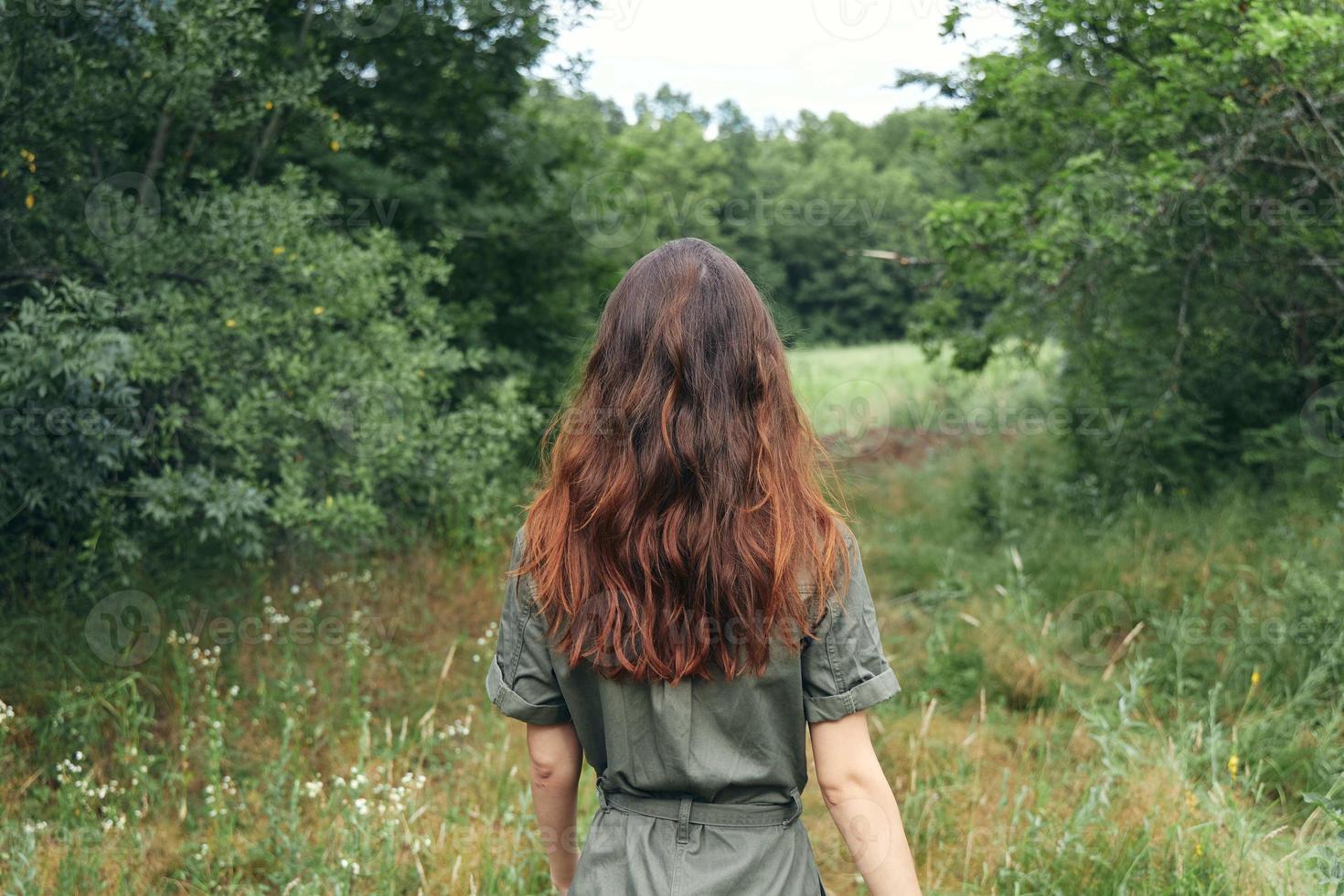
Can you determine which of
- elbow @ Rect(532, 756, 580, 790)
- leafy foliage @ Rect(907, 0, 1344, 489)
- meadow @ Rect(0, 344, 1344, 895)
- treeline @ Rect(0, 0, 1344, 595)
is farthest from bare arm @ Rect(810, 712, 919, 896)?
leafy foliage @ Rect(907, 0, 1344, 489)

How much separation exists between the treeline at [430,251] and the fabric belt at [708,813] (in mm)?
1004

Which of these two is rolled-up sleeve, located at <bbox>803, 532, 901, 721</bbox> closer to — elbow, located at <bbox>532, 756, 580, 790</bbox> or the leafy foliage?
elbow, located at <bbox>532, 756, 580, 790</bbox>

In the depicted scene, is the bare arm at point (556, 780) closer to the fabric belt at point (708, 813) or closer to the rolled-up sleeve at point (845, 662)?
the fabric belt at point (708, 813)

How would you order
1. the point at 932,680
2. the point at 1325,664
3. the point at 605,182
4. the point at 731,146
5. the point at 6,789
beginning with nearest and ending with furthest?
the point at 6,789 → the point at 1325,664 → the point at 932,680 → the point at 605,182 → the point at 731,146

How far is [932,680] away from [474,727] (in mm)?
2432

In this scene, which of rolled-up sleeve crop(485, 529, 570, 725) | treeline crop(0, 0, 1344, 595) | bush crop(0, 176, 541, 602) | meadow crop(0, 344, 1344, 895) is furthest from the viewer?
treeline crop(0, 0, 1344, 595)

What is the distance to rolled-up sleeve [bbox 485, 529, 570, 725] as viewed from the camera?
6.61ft

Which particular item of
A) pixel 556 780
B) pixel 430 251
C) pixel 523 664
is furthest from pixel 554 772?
pixel 430 251

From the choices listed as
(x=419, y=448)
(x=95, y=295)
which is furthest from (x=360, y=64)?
(x=95, y=295)

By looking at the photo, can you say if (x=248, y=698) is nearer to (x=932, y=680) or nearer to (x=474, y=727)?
(x=474, y=727)

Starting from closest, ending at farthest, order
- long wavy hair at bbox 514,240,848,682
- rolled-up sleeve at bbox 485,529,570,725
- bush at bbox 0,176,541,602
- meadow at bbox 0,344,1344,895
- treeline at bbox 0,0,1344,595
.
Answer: long wavy hair at bbox 514,240,848,682 → rolled-up sleeve at bbox 485,529,570,725 → meadow at bbox 0,344,1344,895 → bush at bbox 0,176,541,602 → treeline at bbox 0,0,1344,595

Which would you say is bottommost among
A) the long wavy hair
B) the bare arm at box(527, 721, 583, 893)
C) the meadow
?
the meadow

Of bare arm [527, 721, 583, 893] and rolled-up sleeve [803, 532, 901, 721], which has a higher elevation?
rolled-up sleeve [803, 532, 901, 721]

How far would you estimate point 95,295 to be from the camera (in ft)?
14.9
